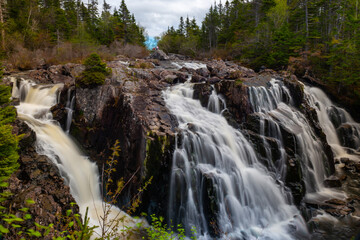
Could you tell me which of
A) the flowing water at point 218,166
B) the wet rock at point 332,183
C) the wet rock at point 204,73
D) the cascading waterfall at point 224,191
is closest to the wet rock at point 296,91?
the flowing water at point 218,166

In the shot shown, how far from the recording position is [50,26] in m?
32.5

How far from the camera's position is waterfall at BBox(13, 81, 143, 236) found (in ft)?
28.7

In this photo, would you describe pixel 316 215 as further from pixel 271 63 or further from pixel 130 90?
pixel 271 63

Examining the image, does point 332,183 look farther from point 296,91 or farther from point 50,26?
point 50,26

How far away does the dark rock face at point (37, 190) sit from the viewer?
18.4 feet

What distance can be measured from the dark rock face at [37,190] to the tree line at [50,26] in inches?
679

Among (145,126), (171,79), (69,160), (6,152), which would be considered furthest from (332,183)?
(6,152)

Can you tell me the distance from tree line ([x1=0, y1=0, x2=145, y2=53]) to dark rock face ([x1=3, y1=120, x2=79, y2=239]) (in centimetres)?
1724

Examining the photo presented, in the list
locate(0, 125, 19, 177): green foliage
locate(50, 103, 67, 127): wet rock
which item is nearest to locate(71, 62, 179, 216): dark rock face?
locate(50, 103, 67, 127): wet rock

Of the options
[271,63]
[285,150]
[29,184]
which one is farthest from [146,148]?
[271,63]

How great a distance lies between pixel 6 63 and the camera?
18.3m

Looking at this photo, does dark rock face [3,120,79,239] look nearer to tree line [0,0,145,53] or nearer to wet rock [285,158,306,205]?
wet rock [285,158,306,205]

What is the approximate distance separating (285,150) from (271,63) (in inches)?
649

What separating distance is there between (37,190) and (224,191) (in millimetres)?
6680
